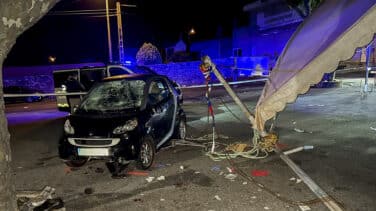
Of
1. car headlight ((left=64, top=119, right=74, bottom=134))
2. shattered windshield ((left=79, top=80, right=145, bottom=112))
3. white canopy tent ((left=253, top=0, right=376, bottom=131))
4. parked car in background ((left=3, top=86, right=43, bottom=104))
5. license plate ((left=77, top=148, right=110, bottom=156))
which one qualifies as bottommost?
parked car in background ((left=3, top=86, right=43, bottom=104))

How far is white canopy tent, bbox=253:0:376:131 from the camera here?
473 cm

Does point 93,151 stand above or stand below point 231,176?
above

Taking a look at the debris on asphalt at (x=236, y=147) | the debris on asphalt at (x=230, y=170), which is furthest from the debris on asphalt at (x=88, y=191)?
the debris on asphalt at (x=236, y=147)

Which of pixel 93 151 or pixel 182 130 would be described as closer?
pixel 93 151

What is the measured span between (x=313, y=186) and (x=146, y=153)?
3.03 meters

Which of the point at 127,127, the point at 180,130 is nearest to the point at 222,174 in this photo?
the point at 127,127

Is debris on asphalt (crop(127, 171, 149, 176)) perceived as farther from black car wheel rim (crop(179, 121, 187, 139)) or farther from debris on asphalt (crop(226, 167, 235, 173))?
black car wheel rim (crop(179, 121, 187, 139))

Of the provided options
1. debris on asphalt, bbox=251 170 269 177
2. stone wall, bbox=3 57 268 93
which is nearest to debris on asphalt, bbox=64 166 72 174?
debris on asphalt, bbox=251 170 269 177

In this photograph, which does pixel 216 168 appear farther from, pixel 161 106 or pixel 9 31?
pixel 9 31

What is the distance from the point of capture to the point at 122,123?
618 cm

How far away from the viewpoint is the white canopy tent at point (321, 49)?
473 cm

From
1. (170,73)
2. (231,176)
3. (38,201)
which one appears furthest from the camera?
(170,73)

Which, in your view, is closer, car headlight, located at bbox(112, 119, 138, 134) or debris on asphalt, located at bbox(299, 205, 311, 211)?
debris on asphalt, located at bbox(299, 205, 311, 211)

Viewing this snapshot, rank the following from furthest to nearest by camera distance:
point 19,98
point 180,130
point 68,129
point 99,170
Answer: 1. point 19,98
2. point 180,130
3. point 99,170
4. point 68,129
